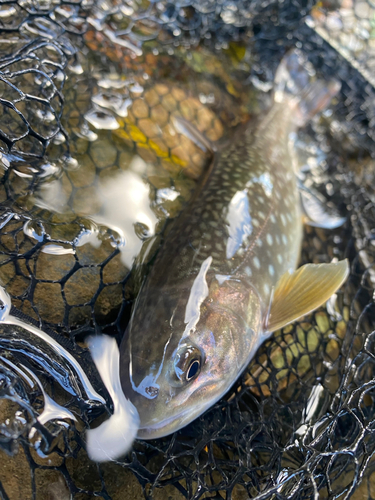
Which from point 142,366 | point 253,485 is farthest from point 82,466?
point 253,485

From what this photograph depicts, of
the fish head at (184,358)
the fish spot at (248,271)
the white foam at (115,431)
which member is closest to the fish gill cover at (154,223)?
the white foam at (115,431)

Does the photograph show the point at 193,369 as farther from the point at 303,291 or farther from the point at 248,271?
the point at 303,291

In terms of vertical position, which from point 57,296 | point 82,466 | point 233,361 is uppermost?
point 233,361

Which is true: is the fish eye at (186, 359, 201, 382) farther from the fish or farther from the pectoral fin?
the pectoral fin

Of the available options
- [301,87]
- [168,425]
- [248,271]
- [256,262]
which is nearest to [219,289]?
[248,271]

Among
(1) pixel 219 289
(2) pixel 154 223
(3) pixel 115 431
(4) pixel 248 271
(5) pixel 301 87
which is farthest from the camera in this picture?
(5) pixel 301 87

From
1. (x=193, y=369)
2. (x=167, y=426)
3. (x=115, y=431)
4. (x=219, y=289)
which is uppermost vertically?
(x=219, y=289)

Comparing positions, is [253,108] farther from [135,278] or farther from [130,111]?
[135,278]
